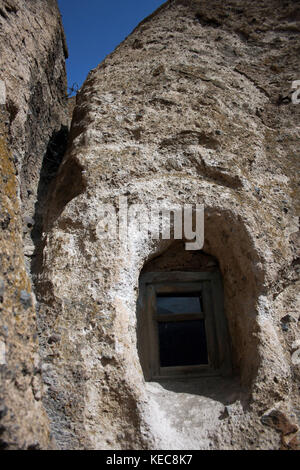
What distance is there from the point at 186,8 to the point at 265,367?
3746 mm

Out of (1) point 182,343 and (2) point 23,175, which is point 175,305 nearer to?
(1) point 182,343

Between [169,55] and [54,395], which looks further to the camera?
[169,55]

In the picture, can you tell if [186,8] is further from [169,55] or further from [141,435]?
[141,435]

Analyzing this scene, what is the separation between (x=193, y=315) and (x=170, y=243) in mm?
502

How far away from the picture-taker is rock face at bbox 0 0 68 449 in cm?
162

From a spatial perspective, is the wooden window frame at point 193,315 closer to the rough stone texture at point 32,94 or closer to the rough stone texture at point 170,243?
the rough stone texture at point 170,243

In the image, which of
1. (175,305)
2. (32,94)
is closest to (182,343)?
(175,305)

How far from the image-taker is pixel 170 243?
2604 mm

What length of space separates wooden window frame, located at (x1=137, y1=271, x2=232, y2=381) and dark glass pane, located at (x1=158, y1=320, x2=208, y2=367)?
2.43 metres

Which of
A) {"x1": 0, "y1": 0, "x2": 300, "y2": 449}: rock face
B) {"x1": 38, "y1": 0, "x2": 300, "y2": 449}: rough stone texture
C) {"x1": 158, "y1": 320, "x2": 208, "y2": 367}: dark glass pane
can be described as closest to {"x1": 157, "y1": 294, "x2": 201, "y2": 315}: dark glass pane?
{"x1": 158, "y1": 320, "x2": 208, "y2": 367}: dark glass pane

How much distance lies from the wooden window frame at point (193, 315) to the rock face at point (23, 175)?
2.57 ft

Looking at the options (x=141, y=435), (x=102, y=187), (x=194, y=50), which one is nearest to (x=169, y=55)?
(x=194, y=50)

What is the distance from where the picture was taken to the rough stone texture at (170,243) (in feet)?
6.20

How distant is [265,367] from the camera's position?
2.06m
